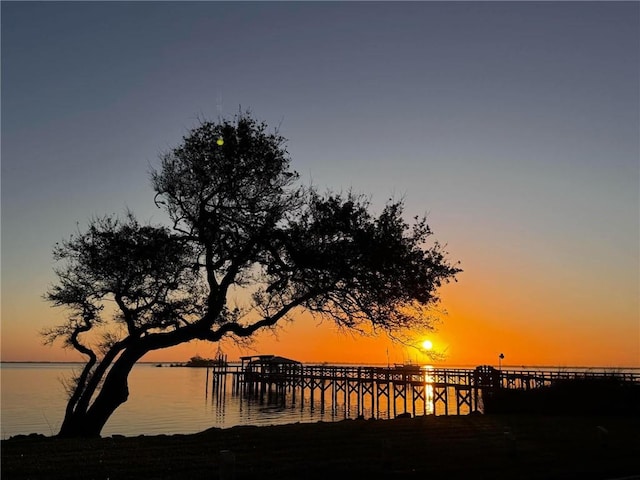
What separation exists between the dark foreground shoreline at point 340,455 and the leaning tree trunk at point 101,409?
2.53 metres

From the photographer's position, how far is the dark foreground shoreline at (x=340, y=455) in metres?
12.5

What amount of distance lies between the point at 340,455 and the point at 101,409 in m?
10.1

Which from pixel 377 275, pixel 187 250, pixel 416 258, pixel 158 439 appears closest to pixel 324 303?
pixel 377 275

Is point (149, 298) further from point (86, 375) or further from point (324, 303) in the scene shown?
point (324, 303)

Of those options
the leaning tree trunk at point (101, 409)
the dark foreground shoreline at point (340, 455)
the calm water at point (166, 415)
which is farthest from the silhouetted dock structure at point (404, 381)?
the leaning tree trunk at point (101, 409)

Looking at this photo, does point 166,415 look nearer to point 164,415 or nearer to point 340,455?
point 164,415

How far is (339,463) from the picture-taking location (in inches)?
533

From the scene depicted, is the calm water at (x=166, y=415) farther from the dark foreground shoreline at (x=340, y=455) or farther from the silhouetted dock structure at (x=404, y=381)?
the dark foreground shoreline at (x=340, y=455)

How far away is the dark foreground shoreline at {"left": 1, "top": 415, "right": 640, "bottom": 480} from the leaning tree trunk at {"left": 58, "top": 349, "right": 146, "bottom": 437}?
2530 millimetres

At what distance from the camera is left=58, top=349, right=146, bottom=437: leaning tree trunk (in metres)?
20.2

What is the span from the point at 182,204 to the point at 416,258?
885 cm

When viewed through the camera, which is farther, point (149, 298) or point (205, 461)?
point (149, 298)

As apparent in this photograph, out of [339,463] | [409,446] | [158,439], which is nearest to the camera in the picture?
[339,463]

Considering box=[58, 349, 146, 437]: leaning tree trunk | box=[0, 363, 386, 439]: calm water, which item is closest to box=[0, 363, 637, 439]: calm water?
box=[0, 363, 386, 439]: calm water
